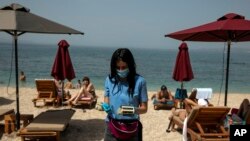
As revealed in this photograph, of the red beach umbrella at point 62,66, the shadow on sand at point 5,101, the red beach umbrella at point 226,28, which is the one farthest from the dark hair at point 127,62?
the shadow on sand at point 5,101

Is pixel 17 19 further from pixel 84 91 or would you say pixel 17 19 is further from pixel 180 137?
pixel 84 91

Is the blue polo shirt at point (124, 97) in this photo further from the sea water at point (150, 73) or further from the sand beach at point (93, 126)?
the sand beach at point (93, 126)

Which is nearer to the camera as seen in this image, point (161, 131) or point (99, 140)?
point (99, 140)

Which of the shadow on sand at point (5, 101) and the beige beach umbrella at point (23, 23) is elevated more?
the beige beach umbrella at point (23, 23)

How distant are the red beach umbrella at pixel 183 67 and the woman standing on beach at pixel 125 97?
6665 mm

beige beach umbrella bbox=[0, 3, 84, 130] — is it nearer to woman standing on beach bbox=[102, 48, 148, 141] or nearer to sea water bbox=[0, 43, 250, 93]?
sea water bbox=[0, 43, 250, 93]

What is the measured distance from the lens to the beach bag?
3.10 m

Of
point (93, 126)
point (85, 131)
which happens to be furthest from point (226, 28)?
point (93, 126)

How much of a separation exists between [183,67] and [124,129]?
682 centimetres

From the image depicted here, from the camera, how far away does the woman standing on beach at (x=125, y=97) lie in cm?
306

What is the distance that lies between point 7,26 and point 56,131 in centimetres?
200

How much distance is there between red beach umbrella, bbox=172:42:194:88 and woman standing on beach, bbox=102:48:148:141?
6665mm

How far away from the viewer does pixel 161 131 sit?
290 inches

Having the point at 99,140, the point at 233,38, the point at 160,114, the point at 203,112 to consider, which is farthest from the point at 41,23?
the point at 160,114
